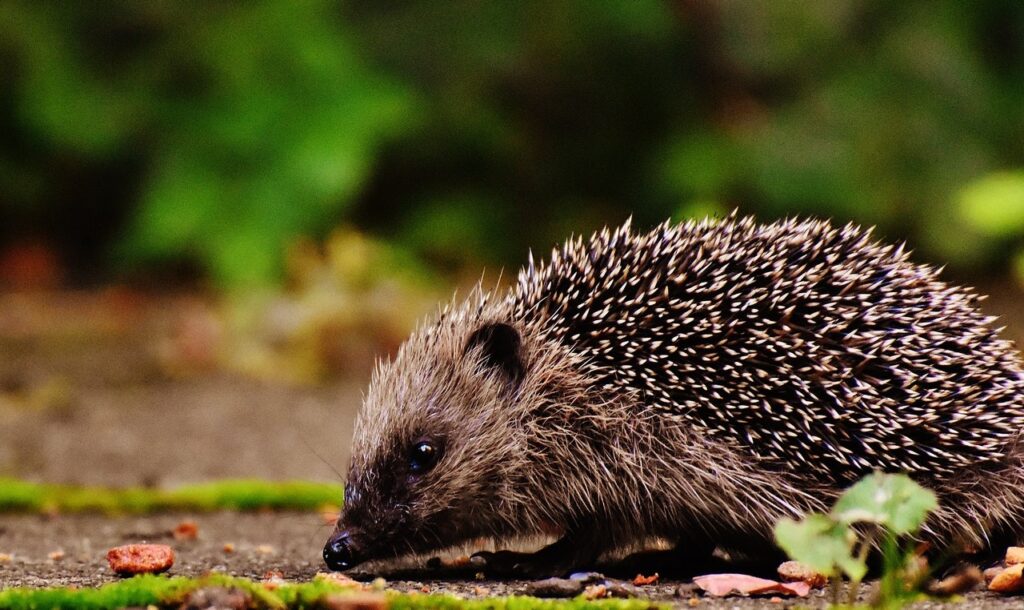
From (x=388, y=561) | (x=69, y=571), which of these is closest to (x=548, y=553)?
(x=388, y=561)

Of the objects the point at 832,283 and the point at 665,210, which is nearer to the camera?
the point at 832,283

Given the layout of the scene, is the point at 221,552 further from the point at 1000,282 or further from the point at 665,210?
the point at 1000,282

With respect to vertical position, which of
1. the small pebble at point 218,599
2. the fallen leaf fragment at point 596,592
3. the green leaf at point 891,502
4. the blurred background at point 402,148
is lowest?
the small pebble at point 218,599

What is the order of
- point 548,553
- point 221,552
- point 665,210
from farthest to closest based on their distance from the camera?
point 665,210 < point 221,552 < point 548,553

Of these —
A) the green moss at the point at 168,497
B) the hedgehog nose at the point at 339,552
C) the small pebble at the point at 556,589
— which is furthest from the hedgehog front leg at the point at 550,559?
the green moss at the point at 168,497

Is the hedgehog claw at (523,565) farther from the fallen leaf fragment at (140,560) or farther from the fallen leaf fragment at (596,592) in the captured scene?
the fallen leaf fragment at (140,560)

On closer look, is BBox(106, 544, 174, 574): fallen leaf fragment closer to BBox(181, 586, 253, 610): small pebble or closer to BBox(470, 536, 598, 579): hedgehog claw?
BBox(181, 586, 253, 610): small pebble
